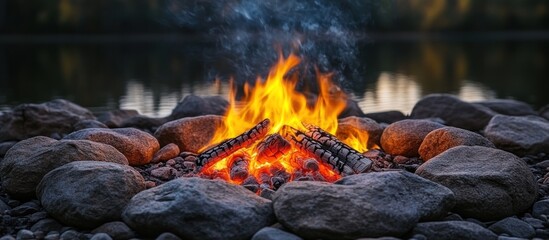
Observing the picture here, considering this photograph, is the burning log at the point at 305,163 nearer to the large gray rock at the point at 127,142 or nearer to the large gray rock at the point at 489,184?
the large gray rock at the point at 489,184

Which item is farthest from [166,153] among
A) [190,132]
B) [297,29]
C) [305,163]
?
[297,29]

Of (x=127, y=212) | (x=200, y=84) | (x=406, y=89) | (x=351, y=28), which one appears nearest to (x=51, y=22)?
(x=200, y=84)

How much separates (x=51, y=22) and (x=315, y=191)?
69766 millimetres

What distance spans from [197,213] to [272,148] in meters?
2.00

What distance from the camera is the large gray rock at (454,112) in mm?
11242

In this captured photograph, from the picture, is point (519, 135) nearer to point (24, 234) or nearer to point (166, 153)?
point (166, 153)

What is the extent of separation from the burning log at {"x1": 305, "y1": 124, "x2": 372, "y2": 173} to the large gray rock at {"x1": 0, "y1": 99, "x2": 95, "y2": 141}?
4606 mm

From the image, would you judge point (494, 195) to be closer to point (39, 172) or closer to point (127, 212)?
point (127, 212)

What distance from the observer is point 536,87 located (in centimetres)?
2356

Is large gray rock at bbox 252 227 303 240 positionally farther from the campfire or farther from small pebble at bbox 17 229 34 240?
small pebble at bbox 17 229 34 240

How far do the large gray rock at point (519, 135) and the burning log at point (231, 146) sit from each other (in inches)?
129

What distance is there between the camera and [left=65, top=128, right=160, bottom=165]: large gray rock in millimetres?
8289

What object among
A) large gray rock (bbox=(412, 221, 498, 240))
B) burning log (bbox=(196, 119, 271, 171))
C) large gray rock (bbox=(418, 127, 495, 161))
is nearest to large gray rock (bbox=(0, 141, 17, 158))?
burning log (bbox=(196, 119, 271, 171))

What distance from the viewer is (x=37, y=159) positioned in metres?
7.17
